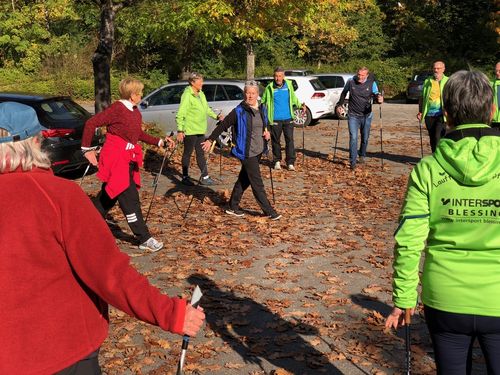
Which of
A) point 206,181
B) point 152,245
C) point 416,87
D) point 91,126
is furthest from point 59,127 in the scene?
point 416,87

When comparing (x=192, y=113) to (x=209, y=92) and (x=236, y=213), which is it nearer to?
(x=236, y=213)

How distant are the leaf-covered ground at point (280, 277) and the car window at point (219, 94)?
14.1ft

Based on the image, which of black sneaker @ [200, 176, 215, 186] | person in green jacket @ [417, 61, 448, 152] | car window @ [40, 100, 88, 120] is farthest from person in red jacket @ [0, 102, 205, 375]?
person in green jacket @ [417, 61, 448, 152]

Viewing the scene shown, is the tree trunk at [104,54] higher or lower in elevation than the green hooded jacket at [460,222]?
higher

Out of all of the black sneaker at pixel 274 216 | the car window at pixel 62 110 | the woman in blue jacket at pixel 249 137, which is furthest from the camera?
the car window at pixel 62 110

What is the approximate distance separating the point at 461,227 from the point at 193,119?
856 centimetres

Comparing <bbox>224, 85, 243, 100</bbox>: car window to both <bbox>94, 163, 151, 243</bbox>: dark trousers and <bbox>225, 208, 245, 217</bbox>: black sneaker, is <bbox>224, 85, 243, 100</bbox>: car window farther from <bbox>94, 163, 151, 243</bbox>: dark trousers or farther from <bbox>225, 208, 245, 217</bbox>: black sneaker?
<bbox>94, 163, 151, 243</bbox>: dark trousers

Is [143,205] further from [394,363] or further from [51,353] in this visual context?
[51,353]

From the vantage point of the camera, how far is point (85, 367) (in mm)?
2359

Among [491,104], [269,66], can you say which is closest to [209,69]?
[269,66]

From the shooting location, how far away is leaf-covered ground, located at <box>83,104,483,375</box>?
4730 mm

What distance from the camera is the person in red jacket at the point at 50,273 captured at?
86.8 inches

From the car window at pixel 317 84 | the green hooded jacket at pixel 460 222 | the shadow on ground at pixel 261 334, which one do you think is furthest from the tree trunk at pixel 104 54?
the green hooded jacket at pixel 460 222

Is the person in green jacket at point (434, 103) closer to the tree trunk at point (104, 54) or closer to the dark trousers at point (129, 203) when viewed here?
the dark trousers at point (129, 203)
